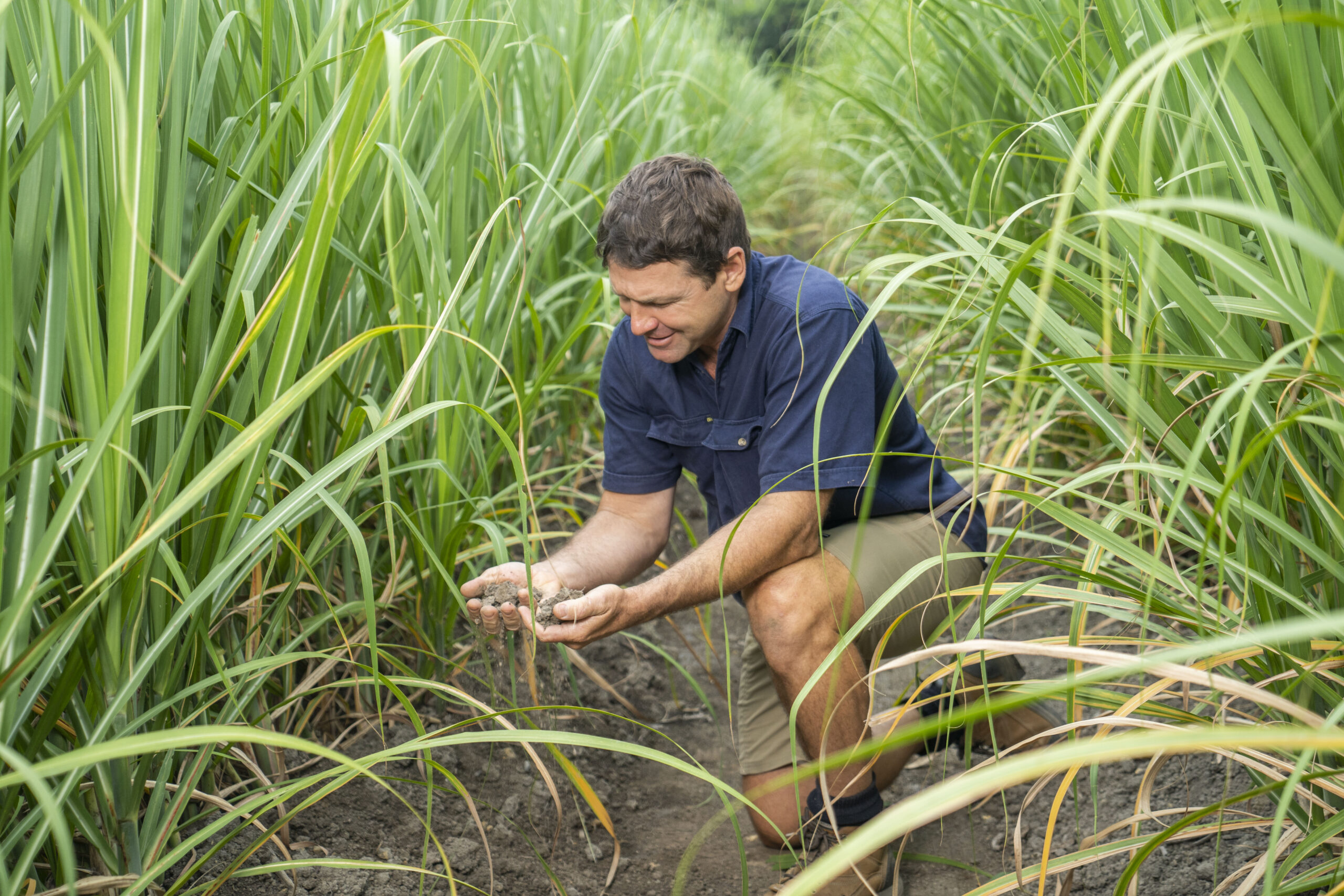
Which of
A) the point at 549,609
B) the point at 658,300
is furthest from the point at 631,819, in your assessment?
the point at 658,300

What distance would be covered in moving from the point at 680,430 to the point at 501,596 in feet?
1.66

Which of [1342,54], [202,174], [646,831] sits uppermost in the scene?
[1342,54]

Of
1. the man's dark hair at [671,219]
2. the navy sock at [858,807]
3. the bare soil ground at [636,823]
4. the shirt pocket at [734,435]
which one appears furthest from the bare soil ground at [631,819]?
the man's dark hair at [671,219]

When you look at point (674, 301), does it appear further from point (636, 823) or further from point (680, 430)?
point (636, 823)

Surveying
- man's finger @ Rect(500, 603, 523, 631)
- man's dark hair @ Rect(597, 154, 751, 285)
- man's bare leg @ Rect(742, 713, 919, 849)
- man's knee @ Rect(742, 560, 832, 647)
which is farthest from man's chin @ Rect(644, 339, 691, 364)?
man's bare leg @ Rect(742, 713, 919, 849)

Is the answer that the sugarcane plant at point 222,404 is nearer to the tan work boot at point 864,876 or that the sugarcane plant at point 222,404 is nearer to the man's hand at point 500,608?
the man's hand at point 500,608

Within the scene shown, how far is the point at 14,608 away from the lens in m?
0.69

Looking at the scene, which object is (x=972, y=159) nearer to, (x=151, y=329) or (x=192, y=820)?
(x=151, y=329)

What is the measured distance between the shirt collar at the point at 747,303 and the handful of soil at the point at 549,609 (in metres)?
0.52

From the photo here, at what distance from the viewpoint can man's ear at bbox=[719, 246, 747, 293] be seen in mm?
1568

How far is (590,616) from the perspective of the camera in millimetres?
1313

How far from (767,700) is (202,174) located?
1270 millimetres

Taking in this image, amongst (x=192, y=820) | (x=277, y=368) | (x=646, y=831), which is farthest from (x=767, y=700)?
(x=277, y=368)

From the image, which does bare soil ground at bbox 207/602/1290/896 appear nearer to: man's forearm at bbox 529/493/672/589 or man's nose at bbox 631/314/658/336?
man's forearm at bbox 529/493/672/589
